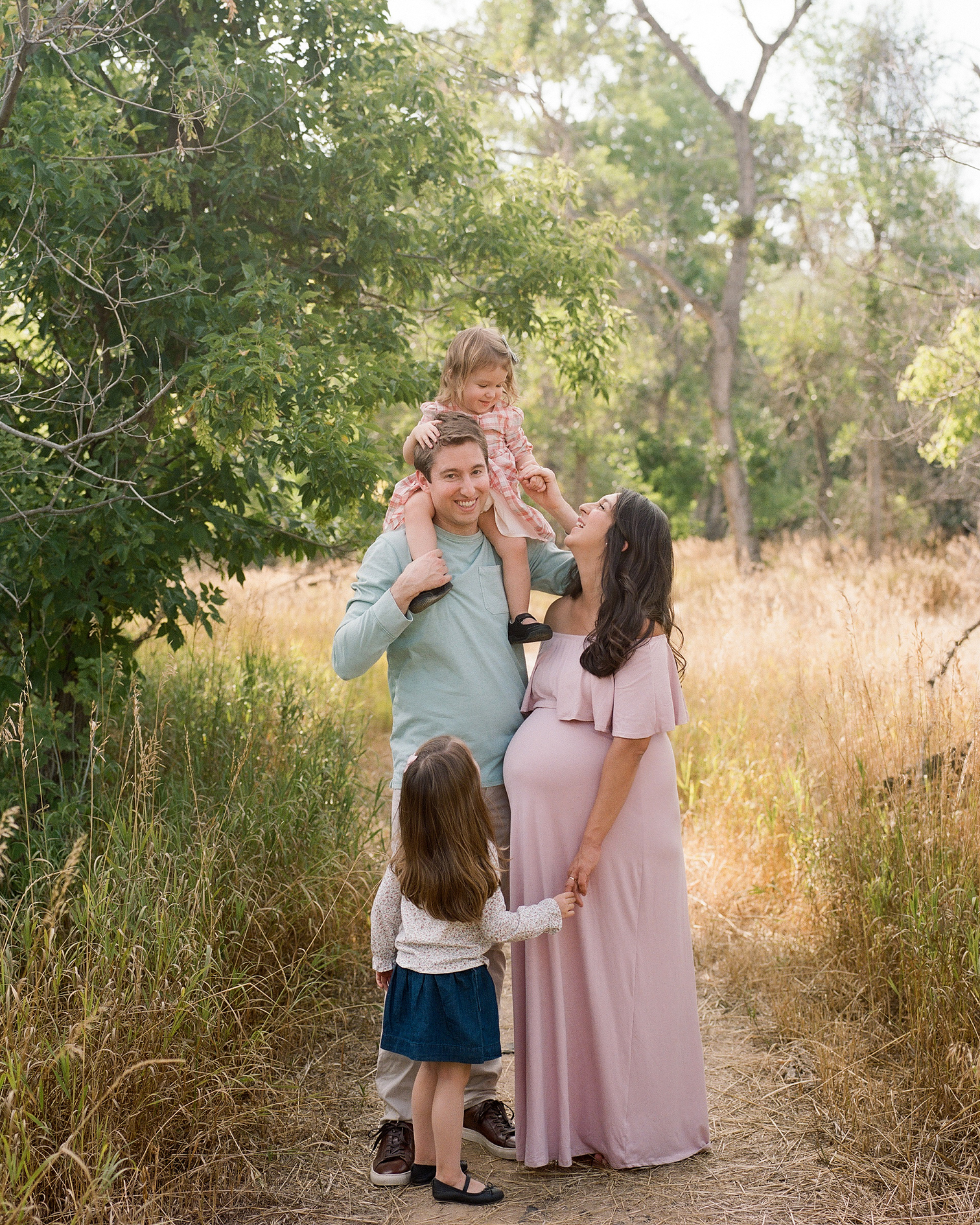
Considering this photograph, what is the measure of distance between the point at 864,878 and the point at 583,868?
5.19ft

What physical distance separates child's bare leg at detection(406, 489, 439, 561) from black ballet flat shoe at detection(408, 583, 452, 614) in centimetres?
12

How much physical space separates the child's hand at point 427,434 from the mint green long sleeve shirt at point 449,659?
0.27 m

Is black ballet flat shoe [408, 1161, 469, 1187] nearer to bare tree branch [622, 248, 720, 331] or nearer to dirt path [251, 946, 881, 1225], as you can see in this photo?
dirt path [251, 946, 881, 1225]

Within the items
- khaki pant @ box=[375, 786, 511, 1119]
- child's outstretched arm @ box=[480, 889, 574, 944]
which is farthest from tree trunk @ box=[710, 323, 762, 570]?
child's outstretched arm @ box=[480, 889, 574, 944]

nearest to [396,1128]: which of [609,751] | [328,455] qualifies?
[609,751]

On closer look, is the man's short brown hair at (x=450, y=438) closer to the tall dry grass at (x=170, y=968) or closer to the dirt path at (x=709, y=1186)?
the tall dry grass at (x=170, y=968)

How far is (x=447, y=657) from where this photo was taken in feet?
9.62

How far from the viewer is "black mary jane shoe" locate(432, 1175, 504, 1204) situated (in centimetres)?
273

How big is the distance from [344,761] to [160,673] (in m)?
1.56

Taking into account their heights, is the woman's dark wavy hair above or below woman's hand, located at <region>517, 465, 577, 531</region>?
below

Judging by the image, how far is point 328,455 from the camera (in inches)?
150

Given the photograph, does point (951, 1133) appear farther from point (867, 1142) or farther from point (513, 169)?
point (513, 169)

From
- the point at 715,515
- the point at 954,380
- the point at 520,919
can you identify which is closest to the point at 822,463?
the point at 715,515

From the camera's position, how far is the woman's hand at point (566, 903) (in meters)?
2.71
